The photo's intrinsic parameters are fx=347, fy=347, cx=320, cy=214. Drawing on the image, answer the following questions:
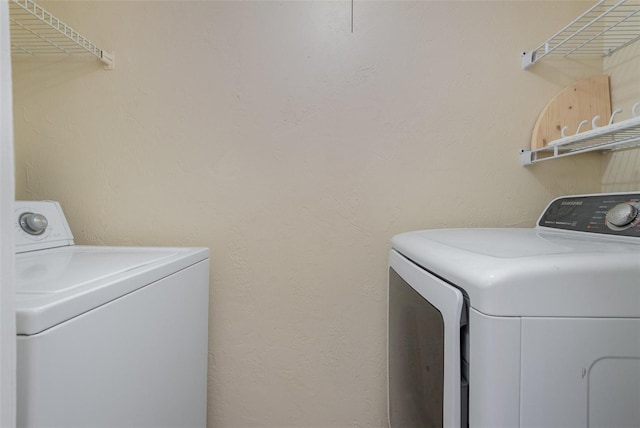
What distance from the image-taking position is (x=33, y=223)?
3.27ft

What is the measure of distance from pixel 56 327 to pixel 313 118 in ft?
3.05

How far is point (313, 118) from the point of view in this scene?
47.2 inches

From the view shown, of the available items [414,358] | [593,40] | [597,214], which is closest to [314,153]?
[414,358]

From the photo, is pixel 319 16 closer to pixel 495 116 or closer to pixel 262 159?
pixel 262 159

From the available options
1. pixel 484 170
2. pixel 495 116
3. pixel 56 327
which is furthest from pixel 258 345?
pixel 495 116

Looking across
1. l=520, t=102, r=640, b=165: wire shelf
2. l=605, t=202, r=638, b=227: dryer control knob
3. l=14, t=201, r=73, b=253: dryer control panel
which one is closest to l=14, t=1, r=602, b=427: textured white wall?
l=520, t=102, r=640, b=165: wire shelf

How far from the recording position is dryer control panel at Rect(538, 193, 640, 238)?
2.50 ft

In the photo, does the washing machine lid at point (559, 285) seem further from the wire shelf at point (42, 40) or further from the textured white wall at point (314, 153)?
the wire shelf at point (42, 40)

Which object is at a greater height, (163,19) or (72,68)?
(163,19)

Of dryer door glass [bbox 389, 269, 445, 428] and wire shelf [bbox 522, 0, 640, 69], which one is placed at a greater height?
wire shelf [bbox 522, 0, 640, 69]

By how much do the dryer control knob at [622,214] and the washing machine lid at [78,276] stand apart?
3.43 ft

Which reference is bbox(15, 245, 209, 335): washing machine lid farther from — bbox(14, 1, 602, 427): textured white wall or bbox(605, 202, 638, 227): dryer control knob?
bbox(605, 202, 638, 227): dryer control knob

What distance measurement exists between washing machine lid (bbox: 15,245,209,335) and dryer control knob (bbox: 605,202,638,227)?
3.43ft

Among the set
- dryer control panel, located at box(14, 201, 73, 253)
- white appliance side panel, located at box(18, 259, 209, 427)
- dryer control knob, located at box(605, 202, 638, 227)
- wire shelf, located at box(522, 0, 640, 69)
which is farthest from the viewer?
wire shelf, located at box(522, 0, 640, 69)
